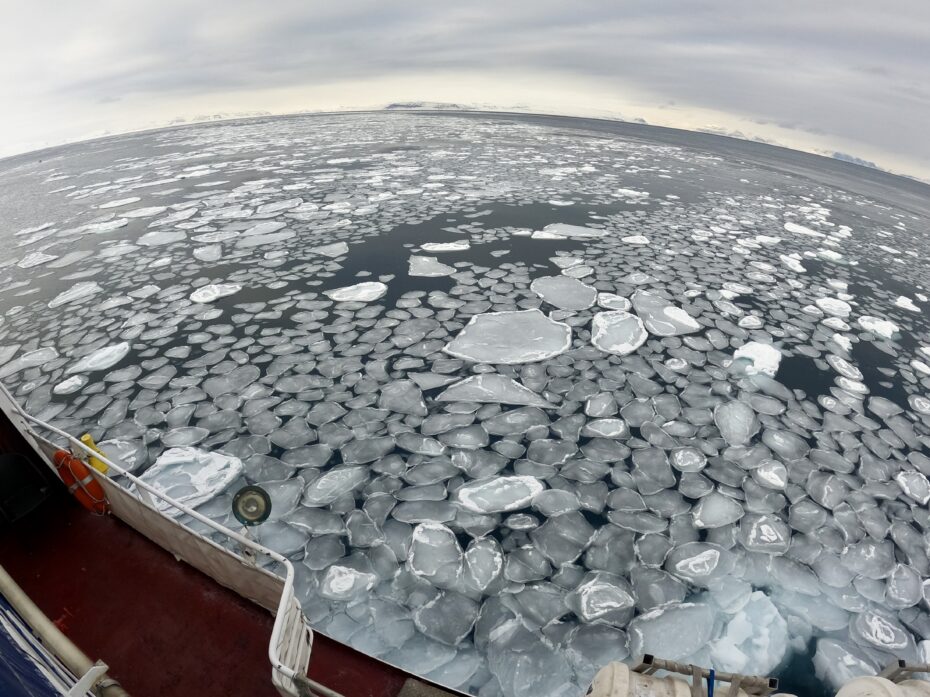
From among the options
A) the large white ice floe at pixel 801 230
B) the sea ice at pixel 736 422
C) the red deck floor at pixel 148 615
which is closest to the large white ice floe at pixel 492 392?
the sea ice at pixel 736 422

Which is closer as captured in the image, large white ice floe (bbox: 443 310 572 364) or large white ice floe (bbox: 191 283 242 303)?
large white ice floe (bbox: 443 310 572 364)

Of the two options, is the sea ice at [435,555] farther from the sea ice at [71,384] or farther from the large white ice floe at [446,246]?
the large white ice floe at [446,246]

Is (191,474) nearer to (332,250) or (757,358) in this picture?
(332,250)

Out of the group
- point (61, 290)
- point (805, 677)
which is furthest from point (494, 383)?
point (61, 290)

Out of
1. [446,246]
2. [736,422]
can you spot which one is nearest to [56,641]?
[736,422]

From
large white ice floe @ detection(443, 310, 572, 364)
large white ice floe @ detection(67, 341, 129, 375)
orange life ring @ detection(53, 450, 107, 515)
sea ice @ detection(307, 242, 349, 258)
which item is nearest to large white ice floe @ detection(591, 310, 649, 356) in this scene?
large white ice floe @ detection(443, 310, 572, 364)

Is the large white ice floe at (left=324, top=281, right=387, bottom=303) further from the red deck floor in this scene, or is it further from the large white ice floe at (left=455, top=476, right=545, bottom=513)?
the red deck floor
